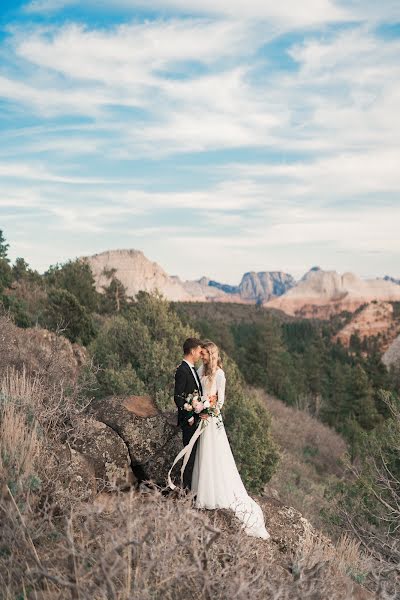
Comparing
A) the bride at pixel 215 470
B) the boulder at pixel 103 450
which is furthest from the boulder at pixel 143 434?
the bride at pixel 215 470

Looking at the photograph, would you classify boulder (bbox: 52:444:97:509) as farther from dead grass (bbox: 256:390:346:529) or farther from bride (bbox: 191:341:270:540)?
dead grass (bbox: 256:390:346:529)

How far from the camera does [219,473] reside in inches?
271

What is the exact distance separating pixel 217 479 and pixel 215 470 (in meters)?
0.12

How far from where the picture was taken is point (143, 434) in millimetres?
7707

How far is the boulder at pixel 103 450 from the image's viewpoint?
7008 millimetres

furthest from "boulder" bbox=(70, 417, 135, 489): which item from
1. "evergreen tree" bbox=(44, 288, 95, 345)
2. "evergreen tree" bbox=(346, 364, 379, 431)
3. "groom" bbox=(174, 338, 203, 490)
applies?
"evergreen tree" bbox=(346, 364, 379, 431)

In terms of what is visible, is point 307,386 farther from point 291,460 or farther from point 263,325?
point 291,460

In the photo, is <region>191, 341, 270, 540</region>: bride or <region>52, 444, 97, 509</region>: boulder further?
<region>191, 341, 270, 540</region>: bride

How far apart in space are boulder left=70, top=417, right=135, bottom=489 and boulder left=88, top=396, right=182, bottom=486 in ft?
0.54

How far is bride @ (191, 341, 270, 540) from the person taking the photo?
677 cm

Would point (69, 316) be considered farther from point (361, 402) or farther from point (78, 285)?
point (361, 402)

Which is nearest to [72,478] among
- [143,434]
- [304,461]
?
[143,434]

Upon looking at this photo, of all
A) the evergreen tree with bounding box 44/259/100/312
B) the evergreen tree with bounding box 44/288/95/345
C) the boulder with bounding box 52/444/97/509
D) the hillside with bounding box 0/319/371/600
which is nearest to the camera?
the hillside with bounding box 0/319/371/600

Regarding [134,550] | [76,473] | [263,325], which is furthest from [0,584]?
[263,325]
